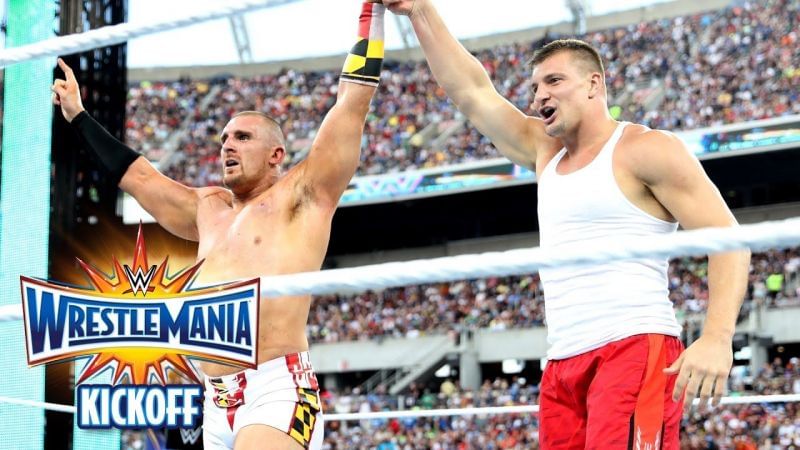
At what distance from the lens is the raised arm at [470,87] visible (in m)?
2.48

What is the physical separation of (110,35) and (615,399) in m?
1.34

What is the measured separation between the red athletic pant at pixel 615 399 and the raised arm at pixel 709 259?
0.08 meters

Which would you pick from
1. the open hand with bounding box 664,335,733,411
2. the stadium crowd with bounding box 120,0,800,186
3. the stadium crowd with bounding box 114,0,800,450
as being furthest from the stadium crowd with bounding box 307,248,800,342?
the open hand with bounding box 664,335,733,411

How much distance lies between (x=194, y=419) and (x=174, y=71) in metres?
19.8

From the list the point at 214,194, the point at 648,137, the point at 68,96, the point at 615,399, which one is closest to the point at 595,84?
the point at 648,137

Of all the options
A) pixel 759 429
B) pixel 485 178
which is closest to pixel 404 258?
pixel 485 178

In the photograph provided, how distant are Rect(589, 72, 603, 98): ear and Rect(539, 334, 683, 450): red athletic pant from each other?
0.59 meters

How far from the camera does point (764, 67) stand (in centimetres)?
1556

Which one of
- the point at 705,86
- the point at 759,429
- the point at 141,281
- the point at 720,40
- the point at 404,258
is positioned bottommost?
the point at 759,429

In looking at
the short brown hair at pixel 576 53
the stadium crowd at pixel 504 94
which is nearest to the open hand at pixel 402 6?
the short brown hair at pixel 576 53

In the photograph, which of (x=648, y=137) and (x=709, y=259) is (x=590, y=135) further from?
(x=709, y=259)

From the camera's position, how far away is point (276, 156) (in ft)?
8.97

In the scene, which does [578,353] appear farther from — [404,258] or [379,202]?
[404,258]

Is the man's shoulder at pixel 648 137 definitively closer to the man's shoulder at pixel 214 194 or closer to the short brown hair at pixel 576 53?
the short brown hair at pixel 576 53
